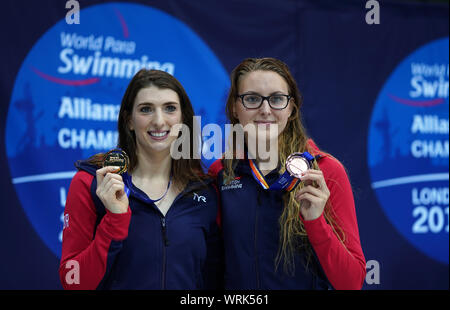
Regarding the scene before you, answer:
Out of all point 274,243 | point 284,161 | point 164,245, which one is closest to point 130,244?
point 164,245

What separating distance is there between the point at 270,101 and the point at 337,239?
26.3 inches

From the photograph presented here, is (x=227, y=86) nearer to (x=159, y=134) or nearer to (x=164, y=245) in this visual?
(x=159, y=134)

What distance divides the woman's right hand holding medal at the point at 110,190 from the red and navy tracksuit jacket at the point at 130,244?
4 cm

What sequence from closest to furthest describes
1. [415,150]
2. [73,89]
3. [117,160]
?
[117,160]
[73,89]
[415,150]

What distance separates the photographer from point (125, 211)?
6.22ft

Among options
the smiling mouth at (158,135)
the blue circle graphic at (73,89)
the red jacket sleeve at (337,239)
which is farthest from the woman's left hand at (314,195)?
the blue circle graphic at (73,89)

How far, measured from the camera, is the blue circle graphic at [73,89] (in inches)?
133

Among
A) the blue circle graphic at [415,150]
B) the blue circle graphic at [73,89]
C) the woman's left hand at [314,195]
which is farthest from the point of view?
the blue circle graphic at [415,150]

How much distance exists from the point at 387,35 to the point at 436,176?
1.39 m

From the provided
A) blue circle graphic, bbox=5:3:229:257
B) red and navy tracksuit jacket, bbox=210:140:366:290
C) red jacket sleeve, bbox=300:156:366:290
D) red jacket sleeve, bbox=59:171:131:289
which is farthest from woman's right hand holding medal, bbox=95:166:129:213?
blue circle graphic, bbox=5:3:229:257

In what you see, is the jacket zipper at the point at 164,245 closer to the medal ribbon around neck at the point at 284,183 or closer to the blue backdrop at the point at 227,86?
the medal ribbon around neck at the point at 284,183

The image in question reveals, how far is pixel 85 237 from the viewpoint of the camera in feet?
6.57

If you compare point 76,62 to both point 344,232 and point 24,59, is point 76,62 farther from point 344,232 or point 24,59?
point 344,232

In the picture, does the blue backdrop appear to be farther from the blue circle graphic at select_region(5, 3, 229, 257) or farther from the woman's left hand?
the woman's left hand
